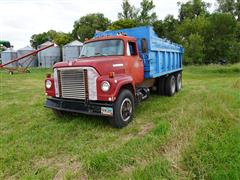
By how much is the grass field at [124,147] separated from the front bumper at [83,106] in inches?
15.6

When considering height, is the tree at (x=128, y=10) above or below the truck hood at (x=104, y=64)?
above

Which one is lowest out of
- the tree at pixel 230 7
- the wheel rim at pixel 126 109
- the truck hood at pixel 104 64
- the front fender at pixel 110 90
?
the wheel rim at pixel 126 109

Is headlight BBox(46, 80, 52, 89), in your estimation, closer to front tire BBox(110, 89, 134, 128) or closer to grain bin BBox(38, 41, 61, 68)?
front tire BBox(110, 89, 134, 128)

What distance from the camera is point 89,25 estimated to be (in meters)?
57.1

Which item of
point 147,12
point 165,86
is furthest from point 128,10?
point 165,86

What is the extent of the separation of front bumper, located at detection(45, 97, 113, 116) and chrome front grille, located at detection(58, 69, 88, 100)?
5.1 inches

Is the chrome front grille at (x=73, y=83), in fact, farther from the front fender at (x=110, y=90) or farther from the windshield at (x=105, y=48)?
the windshield at (x=105, y=48)

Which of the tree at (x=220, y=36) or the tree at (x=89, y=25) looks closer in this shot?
the tree at (x=220, y=36)

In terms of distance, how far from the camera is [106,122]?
17.3 ft

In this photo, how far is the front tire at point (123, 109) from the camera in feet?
15.3

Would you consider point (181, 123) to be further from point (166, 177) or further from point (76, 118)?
point (76, 118)

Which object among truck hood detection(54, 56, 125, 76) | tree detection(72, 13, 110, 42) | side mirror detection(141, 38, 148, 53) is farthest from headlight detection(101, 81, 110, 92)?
tree detection(72, 13, 110, 42)

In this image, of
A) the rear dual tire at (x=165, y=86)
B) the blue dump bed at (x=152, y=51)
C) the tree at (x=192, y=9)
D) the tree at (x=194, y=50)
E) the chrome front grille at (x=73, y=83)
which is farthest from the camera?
the tree at (x=192, y=9)

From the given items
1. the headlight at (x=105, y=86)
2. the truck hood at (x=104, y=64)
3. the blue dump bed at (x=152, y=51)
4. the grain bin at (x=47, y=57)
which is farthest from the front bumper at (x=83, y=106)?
the grain bin at (x=47, y=57)
